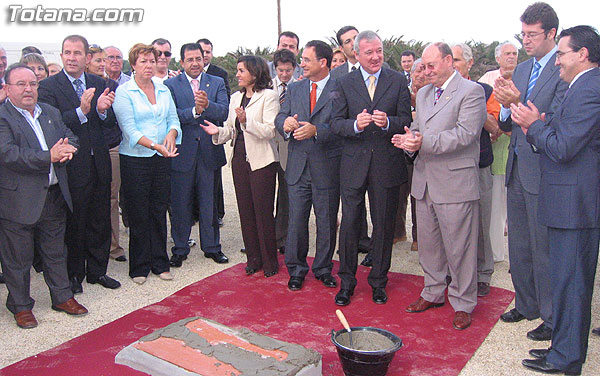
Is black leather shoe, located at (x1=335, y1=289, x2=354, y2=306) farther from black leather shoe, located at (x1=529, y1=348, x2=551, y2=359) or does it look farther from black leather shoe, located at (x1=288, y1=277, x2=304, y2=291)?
black leather shoe, located at (x1=529, y1=348, x2=551, y2=359)

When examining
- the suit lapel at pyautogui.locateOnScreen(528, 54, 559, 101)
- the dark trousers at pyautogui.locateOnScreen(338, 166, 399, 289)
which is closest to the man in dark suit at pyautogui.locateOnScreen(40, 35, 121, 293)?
the dark trousers at pyautogui.locateOnScreen(338, 166, 399, 289)

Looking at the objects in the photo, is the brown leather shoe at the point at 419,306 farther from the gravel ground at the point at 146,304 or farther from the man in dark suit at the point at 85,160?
the man in dark suit at the point at 85,160

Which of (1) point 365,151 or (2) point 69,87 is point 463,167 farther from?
(2) point 69,87

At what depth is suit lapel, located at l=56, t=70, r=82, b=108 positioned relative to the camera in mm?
4859

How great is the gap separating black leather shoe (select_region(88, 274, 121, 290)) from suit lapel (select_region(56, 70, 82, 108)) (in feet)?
5.30

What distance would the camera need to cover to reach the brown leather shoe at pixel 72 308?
4531 millimetres

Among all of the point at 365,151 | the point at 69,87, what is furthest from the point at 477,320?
the point at 69,87

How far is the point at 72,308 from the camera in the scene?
4551 mm

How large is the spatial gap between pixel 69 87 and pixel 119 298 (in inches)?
75.2

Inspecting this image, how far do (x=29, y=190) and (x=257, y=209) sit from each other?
2020 millimetres

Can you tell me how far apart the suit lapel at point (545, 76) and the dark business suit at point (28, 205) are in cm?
359

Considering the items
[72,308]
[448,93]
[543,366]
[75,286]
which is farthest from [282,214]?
[543,366]

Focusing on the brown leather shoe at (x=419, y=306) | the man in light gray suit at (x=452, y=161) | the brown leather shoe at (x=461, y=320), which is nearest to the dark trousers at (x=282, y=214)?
the brown leather shoe at (x=419, y=306)

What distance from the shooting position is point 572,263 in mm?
3361
